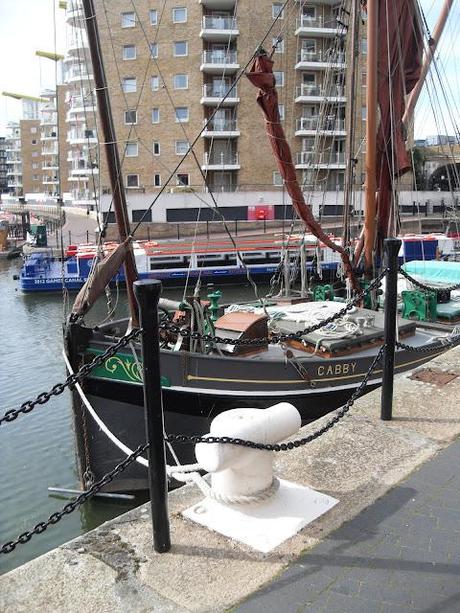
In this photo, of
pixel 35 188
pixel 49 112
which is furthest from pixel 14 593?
pixel 35 188

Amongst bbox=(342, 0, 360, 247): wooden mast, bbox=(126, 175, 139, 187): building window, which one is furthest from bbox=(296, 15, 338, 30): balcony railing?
bbox=(342, 0, 360, 247): wooden mast

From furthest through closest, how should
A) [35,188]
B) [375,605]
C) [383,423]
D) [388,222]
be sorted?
[35,188] → [388,222] → [383,423] → [375,605]

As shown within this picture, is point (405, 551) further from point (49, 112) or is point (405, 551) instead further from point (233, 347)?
point (49, 112)

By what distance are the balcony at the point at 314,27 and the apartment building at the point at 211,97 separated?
0.08 metres

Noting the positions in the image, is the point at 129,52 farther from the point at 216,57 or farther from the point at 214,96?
the point at 214,96

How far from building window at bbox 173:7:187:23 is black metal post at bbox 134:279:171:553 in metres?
45.7

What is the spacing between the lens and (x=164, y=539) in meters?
2.74

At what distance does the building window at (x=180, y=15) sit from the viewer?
139 ft

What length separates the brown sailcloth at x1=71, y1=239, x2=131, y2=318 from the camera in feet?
28.5

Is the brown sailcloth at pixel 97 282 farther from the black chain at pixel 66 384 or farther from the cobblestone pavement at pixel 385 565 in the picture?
the cobblestone pavement at pixel 385 565

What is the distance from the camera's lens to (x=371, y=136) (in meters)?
11.7

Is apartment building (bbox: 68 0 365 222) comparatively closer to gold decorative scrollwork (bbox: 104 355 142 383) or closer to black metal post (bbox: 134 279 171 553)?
gold decorative scrollwork (bbox: 104 355 142 383)

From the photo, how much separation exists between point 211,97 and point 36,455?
123ft

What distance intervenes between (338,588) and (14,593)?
1449 millimetres
